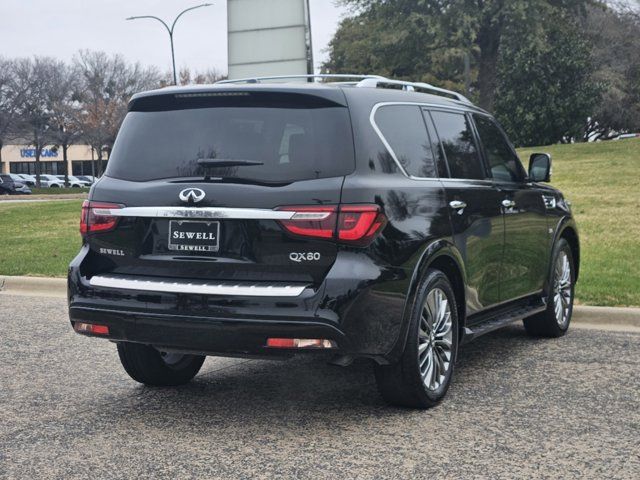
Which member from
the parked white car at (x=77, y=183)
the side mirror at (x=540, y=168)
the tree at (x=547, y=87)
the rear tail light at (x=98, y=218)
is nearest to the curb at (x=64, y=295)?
the side mirror at (x=540, y=168)

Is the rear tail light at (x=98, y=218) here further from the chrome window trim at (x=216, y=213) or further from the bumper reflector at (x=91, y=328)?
the bumper reflector at (x=91, y=328)

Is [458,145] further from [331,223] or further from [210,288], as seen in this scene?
[210,288]

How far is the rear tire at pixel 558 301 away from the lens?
7.64m

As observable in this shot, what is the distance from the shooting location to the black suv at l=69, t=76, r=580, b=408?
4824mm

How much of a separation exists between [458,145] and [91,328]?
8.83ft

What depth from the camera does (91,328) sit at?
5.26 meters

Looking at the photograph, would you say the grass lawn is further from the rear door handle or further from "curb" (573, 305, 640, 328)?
the rear door handle

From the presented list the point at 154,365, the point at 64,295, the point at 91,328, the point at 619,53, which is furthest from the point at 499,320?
the point at 619,53

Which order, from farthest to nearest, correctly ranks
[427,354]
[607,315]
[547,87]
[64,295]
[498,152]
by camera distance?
[547,87] → [64,295] → [607,315] → [498,152] → [427,354]

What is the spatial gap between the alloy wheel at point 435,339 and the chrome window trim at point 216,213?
0.97 m

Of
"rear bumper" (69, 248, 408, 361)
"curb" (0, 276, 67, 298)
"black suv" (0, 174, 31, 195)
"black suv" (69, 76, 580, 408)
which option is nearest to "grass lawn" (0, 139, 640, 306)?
"curb" (0, 276, 67, 298)

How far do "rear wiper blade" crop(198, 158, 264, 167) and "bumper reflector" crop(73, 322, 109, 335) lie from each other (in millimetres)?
1034

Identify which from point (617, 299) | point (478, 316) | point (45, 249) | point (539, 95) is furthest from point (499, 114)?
point (478, 316)

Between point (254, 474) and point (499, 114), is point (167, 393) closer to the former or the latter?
point (254, 474)
